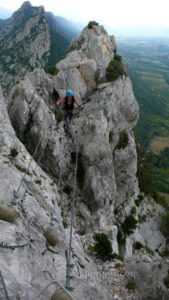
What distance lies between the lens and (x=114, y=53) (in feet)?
205

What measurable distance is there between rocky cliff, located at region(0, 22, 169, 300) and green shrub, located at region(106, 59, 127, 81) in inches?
29.5

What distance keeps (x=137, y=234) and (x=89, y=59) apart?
25.0m

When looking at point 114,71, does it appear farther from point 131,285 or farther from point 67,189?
point 131,285

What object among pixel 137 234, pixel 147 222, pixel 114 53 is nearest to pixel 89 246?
pixel 137 234

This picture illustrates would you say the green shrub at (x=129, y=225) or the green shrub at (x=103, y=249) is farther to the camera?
the green shrub at (x=129, y=225)

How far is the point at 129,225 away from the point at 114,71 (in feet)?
69.4

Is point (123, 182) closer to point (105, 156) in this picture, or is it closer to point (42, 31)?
point (105, 156)

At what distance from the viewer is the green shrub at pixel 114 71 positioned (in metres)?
54.1

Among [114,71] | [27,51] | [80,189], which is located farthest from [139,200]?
[27,51]

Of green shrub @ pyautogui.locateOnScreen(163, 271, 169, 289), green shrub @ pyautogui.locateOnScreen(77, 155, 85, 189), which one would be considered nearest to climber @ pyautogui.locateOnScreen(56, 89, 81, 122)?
green shrub @ pyautogui.locateOnScreen(77, 155, 85, 189)

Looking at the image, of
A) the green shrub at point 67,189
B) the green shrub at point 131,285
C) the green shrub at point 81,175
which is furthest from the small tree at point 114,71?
the green shrub at point 131,285

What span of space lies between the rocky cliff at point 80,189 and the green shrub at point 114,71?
749mm

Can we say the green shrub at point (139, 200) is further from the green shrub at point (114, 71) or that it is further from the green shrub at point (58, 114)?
the green shrub at point (58, 114)

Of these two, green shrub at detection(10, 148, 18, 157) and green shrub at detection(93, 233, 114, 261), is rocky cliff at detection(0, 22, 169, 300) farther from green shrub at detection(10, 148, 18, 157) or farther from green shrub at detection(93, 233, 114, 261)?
green shrub at detection(93, 233, 114, 261)
